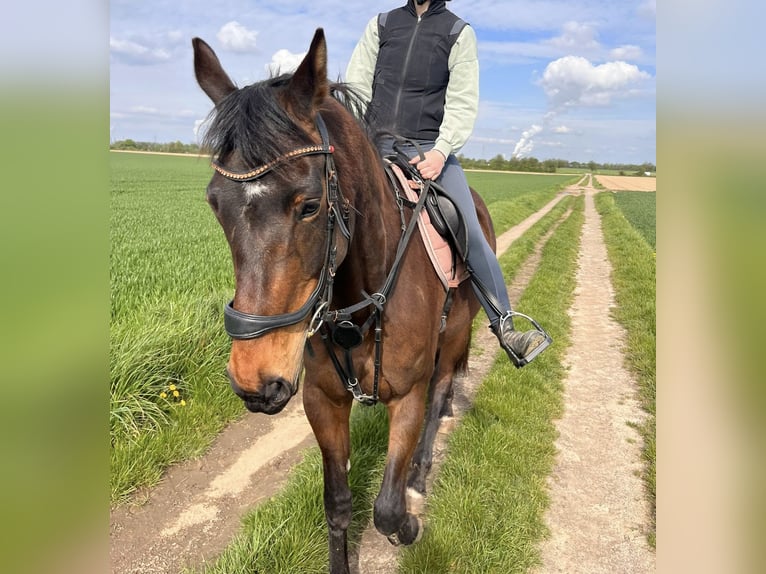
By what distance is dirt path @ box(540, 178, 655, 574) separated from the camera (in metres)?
3.31

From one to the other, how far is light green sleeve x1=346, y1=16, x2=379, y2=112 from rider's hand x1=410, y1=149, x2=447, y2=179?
0.78 metres

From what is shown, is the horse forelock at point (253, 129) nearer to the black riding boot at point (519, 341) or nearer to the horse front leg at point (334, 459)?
the horse front leg at point (334, 459)

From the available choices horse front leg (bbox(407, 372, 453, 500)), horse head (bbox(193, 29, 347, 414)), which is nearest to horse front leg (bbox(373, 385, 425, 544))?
horse front leg (bbox(407, 372, 453, 500))

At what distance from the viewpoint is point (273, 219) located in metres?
1.80

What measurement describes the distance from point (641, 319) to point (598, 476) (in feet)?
16.5

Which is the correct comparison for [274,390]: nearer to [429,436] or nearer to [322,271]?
[322,271]

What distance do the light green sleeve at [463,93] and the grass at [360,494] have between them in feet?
8.74

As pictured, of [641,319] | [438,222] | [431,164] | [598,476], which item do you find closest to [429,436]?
[598,476]

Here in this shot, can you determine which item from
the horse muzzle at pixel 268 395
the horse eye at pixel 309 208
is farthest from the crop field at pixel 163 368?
the horse muzzle at pixel 268 395

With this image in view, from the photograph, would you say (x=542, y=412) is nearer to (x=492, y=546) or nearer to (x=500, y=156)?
(x=492, y=546)

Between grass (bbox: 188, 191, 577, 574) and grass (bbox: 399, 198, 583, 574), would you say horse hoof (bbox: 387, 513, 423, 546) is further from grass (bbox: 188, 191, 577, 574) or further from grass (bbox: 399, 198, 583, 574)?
grass (bbox: 188, 191, 577, 574)
